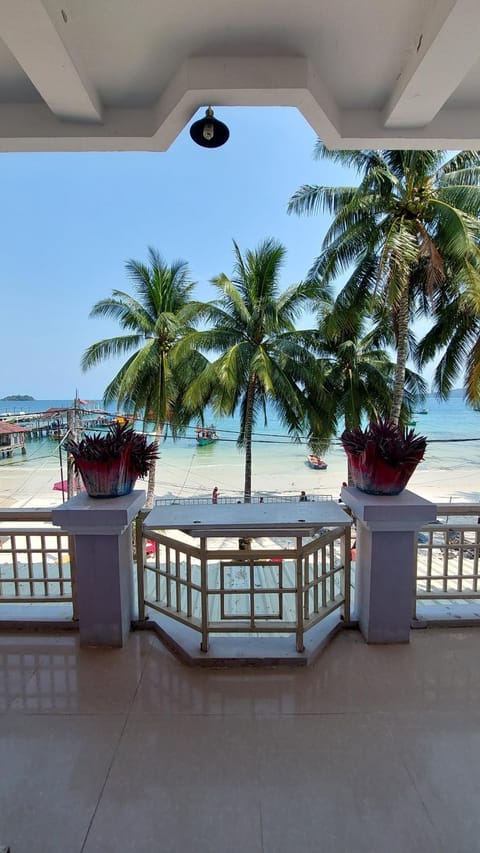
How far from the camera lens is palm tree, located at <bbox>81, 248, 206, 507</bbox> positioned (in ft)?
39.8

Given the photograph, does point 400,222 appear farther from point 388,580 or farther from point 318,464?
point 318,464

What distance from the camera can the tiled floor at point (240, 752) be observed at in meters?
1.27

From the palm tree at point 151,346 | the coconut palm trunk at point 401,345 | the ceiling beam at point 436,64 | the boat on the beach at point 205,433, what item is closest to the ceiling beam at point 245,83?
the ceiling beam at point 436,64

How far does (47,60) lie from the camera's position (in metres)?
1.58

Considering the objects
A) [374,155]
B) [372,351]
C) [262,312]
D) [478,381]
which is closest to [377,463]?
[478,381]

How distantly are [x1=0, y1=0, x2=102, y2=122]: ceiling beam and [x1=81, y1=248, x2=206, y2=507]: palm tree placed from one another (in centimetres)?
981

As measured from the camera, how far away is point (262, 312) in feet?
36.8

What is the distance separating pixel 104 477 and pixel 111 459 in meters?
0.12

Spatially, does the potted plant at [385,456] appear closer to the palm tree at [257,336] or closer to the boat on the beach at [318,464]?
the palm tree at [257,336]

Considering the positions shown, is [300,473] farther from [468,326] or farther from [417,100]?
[417,100]

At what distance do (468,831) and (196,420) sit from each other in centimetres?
1287

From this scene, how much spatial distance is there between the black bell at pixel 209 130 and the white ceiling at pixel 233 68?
66 millimetres

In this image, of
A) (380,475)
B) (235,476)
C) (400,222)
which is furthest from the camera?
(235,476)

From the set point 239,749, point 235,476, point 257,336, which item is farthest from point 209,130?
point 235,476
